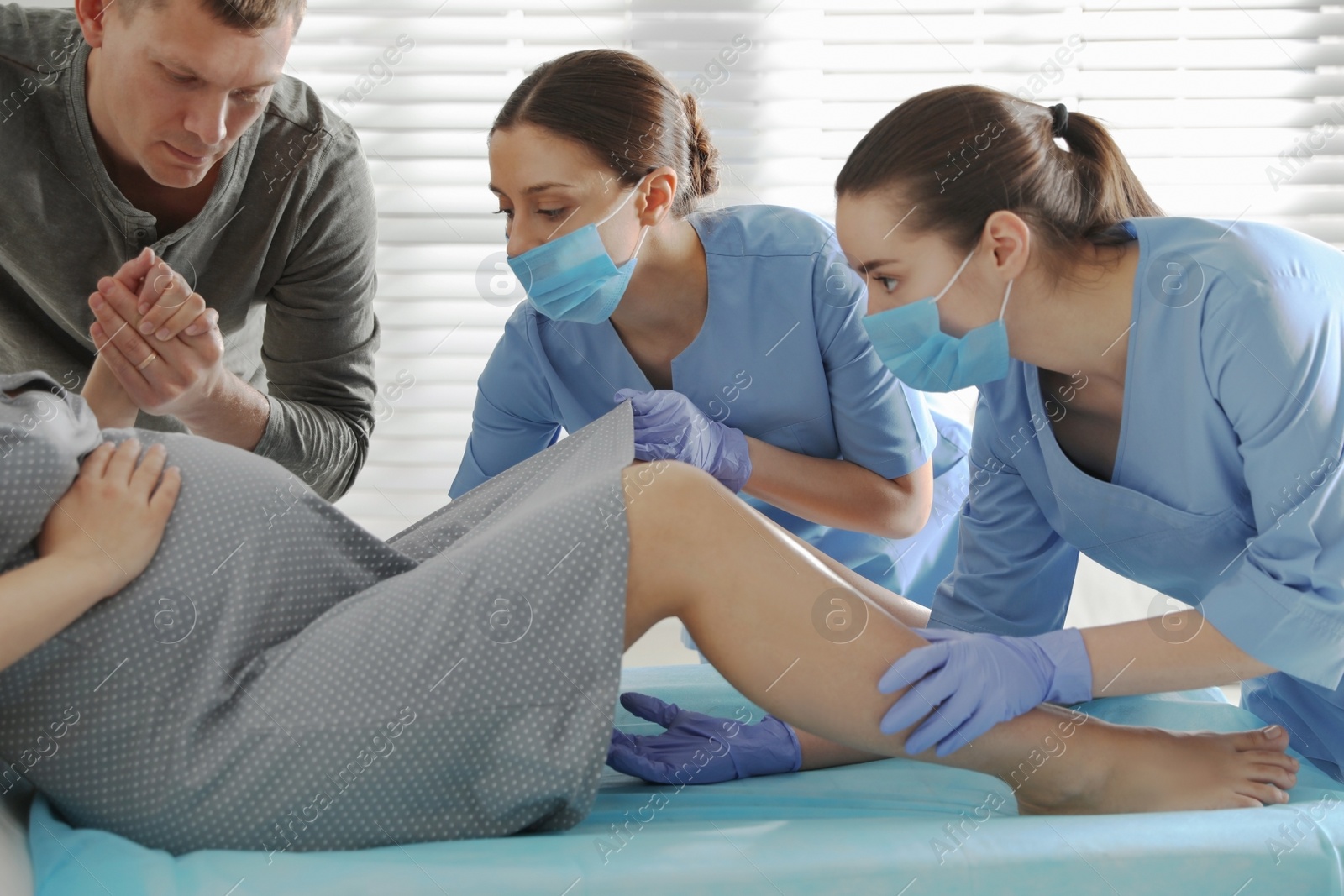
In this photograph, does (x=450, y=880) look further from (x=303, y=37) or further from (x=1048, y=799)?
(x=303, y=37)

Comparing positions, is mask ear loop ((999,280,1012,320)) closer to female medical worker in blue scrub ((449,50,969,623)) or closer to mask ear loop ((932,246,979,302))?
mask ear loop ((932,246,979,302))

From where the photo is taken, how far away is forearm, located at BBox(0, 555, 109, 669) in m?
0.93

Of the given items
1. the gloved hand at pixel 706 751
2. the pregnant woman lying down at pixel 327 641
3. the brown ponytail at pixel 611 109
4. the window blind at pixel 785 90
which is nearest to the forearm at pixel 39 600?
the pregnant woman lying down at pixel 327 641

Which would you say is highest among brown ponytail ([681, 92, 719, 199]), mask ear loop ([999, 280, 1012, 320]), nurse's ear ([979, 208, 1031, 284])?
brown ponytail ([681, 92, 719, 199])

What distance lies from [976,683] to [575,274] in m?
0.77

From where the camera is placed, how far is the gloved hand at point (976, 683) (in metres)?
1.14

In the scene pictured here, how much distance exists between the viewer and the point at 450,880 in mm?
958

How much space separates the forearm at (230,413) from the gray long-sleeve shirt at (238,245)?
2cm

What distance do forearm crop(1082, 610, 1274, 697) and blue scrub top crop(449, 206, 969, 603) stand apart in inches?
21.1

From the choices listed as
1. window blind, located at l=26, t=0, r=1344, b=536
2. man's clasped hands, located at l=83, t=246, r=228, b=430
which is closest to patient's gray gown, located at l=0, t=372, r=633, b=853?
man's clasped hands, located at l=83, t=246, r=228, b=430

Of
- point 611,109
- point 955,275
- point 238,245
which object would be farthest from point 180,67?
point 955,275

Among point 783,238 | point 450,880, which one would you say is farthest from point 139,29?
point 450,880

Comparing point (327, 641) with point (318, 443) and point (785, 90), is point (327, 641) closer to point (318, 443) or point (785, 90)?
point (318, 443)

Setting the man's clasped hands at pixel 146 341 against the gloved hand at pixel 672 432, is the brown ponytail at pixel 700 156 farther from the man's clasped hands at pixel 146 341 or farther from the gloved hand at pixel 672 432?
the man's clasped hands at pixel 146 341
